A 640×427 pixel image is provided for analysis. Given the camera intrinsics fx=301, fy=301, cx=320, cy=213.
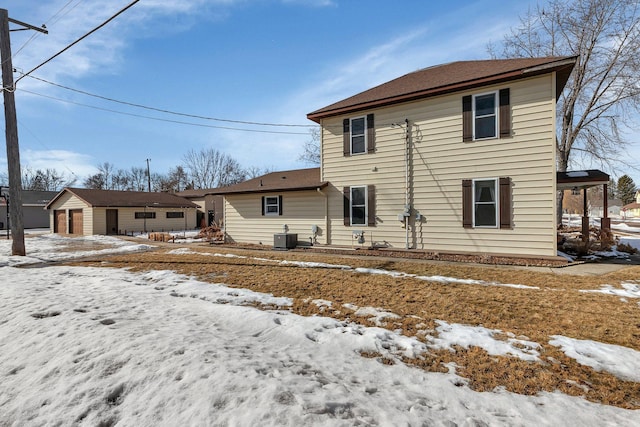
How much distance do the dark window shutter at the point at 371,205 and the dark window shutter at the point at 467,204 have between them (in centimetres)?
313

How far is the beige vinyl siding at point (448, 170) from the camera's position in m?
8.88

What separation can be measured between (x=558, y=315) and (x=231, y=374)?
4704 millimetres

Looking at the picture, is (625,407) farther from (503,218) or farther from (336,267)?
(503,218)

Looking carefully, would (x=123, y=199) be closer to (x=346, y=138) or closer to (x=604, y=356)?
(x=346, y=138)

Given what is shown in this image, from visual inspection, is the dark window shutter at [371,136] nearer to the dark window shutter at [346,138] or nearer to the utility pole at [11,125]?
the dark window shutter at [346,138]

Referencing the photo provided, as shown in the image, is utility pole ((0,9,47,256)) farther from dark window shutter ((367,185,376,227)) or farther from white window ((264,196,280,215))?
dark window shutter ((367,185,376,227))

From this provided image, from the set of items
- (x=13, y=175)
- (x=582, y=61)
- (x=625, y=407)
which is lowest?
(x=625, y=407)

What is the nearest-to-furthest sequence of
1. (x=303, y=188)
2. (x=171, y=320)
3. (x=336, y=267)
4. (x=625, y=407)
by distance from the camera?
(x=625, y=407) → (x=171, y=320) → (x=336, y=267) → (x=303, y=188)

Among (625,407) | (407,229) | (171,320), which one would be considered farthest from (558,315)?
(407,229)

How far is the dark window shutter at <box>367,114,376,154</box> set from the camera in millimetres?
11727

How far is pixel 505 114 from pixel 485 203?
2792 millimetres

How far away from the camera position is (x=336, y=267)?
27.9 feet

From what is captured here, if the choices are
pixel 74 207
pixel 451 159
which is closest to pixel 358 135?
pixel 451 159

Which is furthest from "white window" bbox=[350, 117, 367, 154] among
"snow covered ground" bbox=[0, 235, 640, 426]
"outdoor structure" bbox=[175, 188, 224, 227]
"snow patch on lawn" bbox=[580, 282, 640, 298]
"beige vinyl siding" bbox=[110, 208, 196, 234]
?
"beige vinyl siding" bbox=[110, 208, 196, 234]
